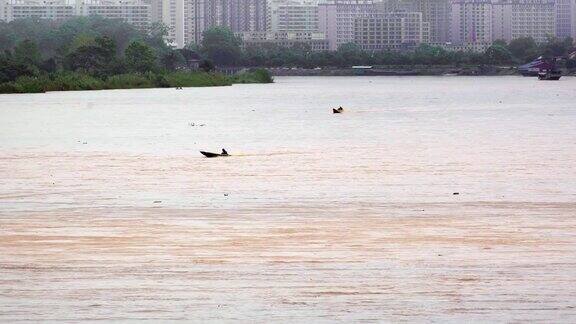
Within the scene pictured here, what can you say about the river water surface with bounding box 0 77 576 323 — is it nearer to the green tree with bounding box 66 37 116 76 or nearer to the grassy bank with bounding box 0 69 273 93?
the grassy bank with bounding box 0 69 273 93

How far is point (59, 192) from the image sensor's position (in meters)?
19.1

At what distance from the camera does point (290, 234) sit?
13750 mm

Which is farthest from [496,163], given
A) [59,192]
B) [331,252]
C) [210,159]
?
[331,252]

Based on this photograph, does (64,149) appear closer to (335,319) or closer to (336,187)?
(336,187)

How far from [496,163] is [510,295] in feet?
50.1

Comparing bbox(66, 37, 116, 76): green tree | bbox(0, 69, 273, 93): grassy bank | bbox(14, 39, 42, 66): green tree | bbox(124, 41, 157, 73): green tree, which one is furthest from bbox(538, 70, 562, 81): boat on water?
bbox(66, 37, 116, 76): green tree

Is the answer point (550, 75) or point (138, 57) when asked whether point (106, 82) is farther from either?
point (550, 75)

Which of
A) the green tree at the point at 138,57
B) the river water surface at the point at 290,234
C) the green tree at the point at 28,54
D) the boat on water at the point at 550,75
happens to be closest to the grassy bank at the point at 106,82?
the green tree at the point at 138,57

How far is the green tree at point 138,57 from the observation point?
132 m

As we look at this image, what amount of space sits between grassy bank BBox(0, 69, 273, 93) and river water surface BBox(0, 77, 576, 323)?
239 ft

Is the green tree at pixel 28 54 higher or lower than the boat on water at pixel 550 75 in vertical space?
higher

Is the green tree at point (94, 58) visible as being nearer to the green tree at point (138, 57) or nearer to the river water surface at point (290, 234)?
the green tree at point (138, 57)

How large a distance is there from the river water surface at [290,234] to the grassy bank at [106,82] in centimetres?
7286

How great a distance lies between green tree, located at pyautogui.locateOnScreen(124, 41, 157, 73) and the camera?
13150cm
